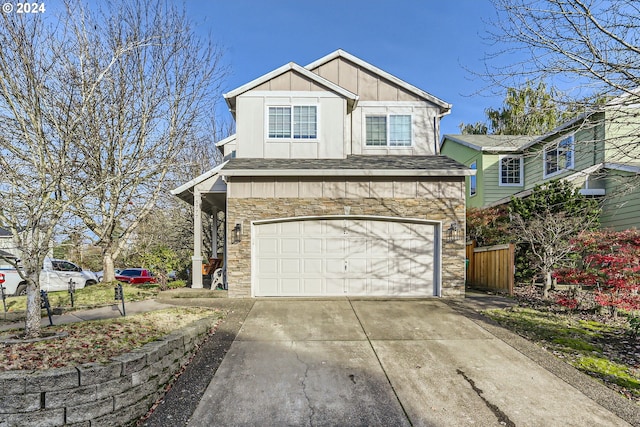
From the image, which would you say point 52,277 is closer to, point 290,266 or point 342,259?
point 290,266

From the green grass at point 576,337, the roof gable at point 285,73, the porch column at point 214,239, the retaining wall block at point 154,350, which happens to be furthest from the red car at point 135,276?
the green grass at point 576,337

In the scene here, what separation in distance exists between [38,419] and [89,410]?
0.44 m

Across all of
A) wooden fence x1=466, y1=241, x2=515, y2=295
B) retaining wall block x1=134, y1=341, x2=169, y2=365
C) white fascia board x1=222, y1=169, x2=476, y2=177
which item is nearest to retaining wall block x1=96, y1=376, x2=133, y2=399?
retaining wall block x1=134, y1=341, x2=169, y2=365

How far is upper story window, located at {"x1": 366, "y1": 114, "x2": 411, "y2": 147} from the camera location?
12125 millimetres

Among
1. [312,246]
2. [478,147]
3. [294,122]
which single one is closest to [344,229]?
[312,246]

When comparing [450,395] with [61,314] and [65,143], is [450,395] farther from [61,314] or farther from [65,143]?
[61,314]

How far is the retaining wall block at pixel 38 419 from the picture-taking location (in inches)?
132

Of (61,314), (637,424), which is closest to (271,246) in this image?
(61,314)

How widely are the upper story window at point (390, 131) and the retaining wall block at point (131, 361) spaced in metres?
9.86

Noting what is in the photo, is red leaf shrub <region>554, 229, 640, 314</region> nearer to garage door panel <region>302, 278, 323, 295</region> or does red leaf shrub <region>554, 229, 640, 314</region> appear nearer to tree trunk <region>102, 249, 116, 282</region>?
garage door panel <region>302, 278, 323, 295</region>

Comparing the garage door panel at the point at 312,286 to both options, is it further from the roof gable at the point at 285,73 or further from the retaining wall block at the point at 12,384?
the retaining wall block at the point at 12,384

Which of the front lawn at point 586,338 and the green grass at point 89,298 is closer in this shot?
the front lawn at point 586,338

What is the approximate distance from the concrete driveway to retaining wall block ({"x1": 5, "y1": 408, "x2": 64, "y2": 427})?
1.30m

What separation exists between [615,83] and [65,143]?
335 inches
